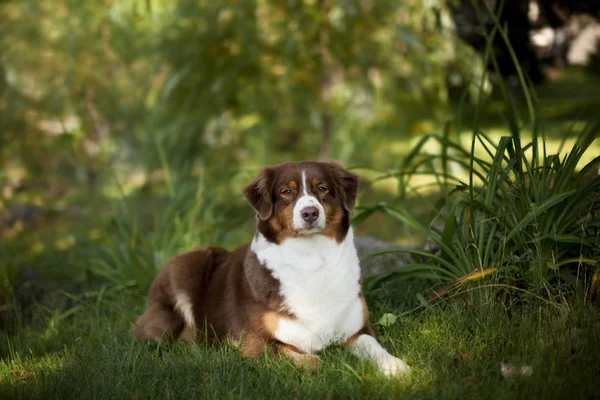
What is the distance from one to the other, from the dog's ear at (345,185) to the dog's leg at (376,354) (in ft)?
2.50

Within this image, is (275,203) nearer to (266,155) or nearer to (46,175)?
(266,155)

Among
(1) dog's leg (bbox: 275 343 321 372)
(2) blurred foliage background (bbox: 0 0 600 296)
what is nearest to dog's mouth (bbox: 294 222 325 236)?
(1) dog's leg (bbox: 275 343 321 372)

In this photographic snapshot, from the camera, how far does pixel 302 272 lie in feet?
12.4

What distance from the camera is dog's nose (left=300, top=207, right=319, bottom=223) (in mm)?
3562

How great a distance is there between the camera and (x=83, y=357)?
388cm

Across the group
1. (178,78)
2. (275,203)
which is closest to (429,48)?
(178,78)

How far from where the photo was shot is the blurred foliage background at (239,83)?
22.0 ft

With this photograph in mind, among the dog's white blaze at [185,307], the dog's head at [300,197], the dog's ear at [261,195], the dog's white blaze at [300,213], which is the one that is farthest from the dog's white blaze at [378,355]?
the dog's white blaze at [185,307]

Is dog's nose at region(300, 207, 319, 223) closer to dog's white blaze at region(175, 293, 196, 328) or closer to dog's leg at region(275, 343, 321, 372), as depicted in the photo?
dog's leg at region(275, 343, 321, 372)

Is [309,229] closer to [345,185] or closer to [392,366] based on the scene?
[345,185]

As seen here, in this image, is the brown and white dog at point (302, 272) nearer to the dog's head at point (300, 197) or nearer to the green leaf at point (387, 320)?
the dog's head at point (300, 197)

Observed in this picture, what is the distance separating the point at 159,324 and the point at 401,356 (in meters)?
1.62

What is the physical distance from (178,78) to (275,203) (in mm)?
4016

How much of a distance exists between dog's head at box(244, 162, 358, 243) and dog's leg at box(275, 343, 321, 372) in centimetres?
61
